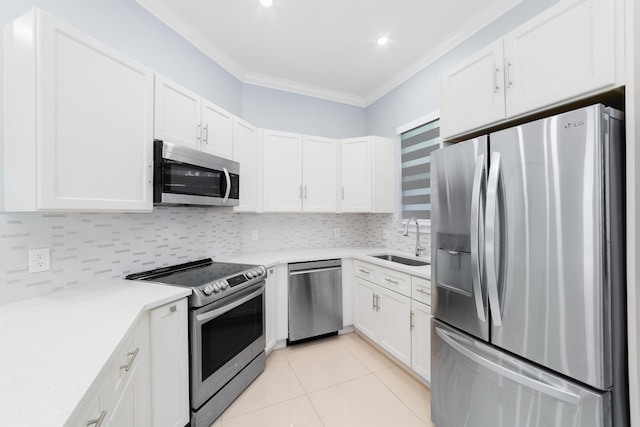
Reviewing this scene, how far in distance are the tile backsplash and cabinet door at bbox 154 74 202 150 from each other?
24.4 inches

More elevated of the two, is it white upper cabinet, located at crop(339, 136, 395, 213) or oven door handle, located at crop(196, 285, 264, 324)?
white upper cabinet, located at crop(339, 136, 395, 213)

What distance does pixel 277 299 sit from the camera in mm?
2607

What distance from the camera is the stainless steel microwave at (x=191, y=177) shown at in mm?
1696

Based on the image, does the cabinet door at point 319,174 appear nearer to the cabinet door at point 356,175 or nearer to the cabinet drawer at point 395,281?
the cabinet door at point 356,175

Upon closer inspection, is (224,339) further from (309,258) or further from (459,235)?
(459,235)

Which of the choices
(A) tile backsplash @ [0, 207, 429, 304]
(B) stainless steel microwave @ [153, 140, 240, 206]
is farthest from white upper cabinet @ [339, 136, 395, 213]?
(B) stainless steel microwave @ [153, 140, 240, 206]

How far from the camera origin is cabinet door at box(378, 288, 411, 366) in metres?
2.19

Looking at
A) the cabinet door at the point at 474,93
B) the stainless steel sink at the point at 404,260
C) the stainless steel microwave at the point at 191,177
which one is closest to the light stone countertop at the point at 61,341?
the stainless steel microwave at the point at 191,177

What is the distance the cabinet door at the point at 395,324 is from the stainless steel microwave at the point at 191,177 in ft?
5.42

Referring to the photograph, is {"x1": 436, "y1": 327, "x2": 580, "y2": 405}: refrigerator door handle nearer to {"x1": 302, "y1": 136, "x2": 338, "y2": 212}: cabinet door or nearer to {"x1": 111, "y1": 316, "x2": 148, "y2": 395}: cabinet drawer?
{"x1": 111, "y1": 316, "x2": 148, "y2": 395}: cabinet drawer

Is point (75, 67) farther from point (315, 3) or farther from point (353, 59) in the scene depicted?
point (353, 59)

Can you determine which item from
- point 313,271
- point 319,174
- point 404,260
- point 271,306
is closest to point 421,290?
point 404,260

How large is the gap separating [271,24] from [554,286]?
267cm

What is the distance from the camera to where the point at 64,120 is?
4.09 ft
